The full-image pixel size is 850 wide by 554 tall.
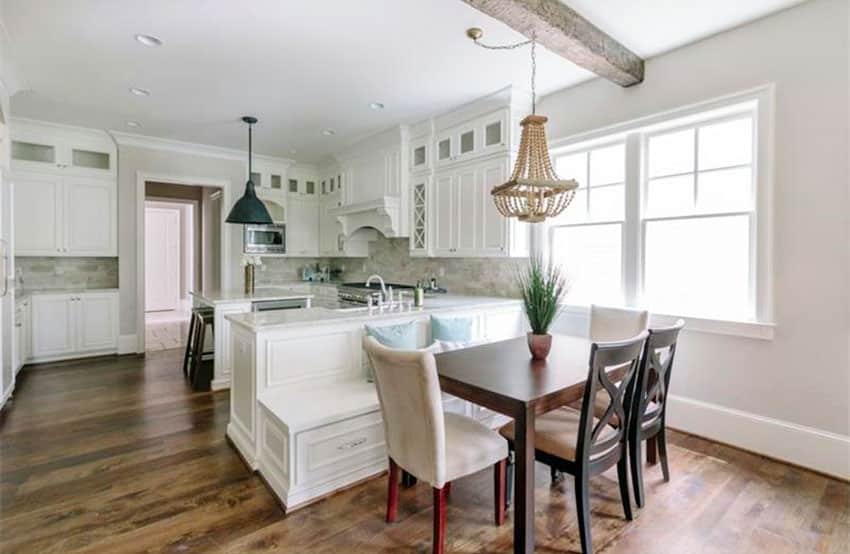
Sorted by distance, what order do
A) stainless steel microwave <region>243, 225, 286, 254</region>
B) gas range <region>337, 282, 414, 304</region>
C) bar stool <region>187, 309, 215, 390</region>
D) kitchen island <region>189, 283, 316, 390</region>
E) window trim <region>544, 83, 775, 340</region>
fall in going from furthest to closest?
1. stainless steel microwave <region>243, 225, 286, 254</region>
2. gas range <region>337, 282, 414, 304</region>
3. bar stool <region>187, 309, 215, 390</region>
4. kitchen island <region>189, 283, 316, 390</region>
5. window trim <region>544, 83, 775, 340</region>

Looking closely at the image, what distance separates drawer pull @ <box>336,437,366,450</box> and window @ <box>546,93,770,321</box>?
246cm

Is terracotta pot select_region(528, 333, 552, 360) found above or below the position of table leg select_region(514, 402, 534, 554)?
above

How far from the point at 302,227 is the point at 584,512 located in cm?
612

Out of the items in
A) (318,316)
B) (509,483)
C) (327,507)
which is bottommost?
(327,507)

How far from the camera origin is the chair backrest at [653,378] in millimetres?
2127

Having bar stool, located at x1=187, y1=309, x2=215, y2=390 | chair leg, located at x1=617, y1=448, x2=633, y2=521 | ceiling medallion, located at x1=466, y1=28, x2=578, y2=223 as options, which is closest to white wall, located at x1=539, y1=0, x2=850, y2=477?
chair leg, located at x1=617, y1=448, x2=633, y2=521

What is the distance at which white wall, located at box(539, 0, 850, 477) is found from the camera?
257 cm

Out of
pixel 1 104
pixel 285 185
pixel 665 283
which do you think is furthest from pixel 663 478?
pixel 285 185

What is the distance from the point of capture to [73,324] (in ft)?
17.1

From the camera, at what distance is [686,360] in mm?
3287

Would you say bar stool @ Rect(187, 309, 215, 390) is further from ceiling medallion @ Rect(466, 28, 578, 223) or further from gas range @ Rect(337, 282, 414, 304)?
ceiling medallion @ Rect(466, 28, 578, 223)

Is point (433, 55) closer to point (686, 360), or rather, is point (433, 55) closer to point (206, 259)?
point (686, 360)

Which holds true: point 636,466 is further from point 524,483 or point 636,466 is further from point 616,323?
point 616,323

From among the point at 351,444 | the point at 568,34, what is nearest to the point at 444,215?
the point at 568,34
